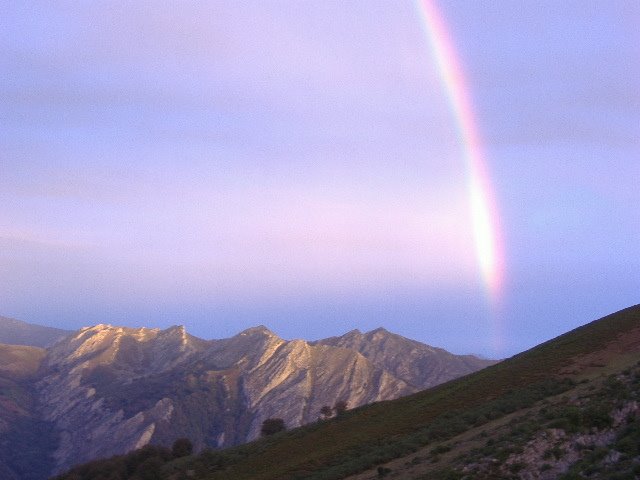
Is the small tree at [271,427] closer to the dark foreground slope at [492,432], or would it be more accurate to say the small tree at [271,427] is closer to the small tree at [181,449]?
the small tree at [181,449]

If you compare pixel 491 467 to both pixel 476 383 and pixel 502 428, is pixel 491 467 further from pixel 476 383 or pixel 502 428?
pixel 476 383

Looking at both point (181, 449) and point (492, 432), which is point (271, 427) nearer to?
point (181, 449)

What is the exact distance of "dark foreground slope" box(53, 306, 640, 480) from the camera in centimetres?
2753

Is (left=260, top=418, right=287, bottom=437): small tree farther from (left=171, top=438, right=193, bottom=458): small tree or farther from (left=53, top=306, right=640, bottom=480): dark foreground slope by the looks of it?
(left=53, top=306, right=640, bottom=480): dark foreground slope

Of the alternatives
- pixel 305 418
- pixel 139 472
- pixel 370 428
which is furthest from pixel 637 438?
pixel 305 418

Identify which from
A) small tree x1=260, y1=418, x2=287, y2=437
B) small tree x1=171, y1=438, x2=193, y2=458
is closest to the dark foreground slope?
small tree x1=171, y1=438, x2=193, y2=458

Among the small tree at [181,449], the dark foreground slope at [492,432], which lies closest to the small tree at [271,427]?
the small tree at [181,449]

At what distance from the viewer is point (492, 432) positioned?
3500cm

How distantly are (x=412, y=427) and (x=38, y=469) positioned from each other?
184m

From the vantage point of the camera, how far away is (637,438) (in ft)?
82.2

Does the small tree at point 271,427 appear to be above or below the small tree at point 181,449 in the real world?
above

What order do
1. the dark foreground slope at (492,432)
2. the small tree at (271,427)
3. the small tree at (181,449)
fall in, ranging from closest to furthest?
the dark foreground slope at (492,432) → the small tree at (181,449) → the small tree at (271,427)

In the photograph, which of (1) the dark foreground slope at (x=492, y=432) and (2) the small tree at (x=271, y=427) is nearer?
(1) the dark foreground slope at (x=492, y=432)

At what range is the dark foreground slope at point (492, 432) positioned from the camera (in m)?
27.5
